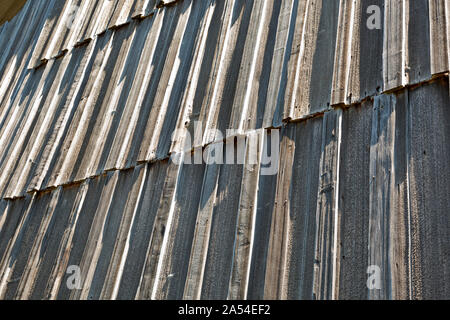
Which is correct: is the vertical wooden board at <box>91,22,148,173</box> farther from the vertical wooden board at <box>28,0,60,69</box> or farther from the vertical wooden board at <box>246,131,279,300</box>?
the vertical wooden board at <box>28,0,60,69</box>

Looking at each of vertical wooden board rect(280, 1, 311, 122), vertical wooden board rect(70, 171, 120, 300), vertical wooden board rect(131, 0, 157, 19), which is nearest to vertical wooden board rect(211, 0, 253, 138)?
vertical wooden board rect(280, 1, 311, 122)

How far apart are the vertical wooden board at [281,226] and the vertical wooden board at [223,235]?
0.29m

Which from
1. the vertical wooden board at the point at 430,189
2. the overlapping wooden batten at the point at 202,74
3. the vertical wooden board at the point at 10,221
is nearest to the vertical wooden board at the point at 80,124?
the overlapping wooden batten at the point at 202,74

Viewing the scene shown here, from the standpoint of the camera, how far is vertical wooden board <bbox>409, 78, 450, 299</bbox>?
2445 mm

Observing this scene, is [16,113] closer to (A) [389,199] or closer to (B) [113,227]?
(B) [113,227]

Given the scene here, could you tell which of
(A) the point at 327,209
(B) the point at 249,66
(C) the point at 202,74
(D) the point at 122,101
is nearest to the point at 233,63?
(B) the point at 249,66

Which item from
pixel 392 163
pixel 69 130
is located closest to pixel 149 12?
pixel 69 130

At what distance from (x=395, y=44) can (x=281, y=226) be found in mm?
1386

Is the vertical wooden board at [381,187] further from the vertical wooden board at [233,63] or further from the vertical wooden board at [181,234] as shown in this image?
the vertical wooden board at [181,234]

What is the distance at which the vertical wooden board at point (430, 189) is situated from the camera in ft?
8.02

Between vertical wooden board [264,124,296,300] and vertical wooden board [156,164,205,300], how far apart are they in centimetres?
66

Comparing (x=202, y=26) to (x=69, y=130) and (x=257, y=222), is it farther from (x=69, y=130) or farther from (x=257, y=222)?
(x=257, y=222)

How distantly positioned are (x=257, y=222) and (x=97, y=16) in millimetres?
4231

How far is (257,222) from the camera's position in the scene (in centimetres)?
322
